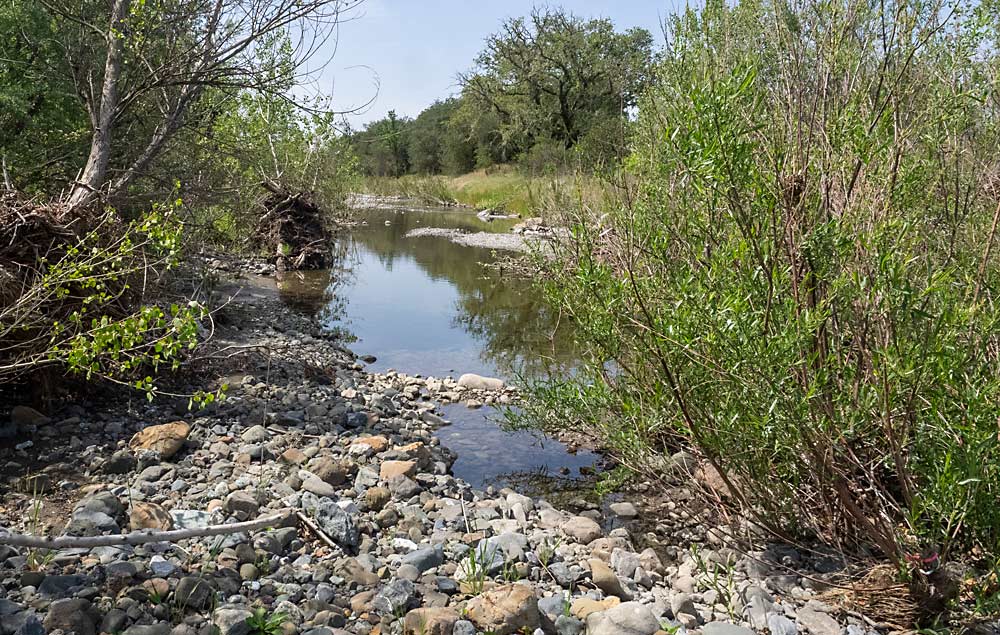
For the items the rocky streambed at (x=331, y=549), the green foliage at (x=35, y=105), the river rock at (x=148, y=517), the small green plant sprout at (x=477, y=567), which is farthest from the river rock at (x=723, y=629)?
the green foliage at (x=35, y=105)

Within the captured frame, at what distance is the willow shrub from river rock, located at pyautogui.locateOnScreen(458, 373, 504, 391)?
408 cm

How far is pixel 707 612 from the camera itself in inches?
151

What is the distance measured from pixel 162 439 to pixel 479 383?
4085 millimetres

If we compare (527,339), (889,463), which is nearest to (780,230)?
(889,463)

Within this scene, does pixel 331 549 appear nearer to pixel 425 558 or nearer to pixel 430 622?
pixel 425 558

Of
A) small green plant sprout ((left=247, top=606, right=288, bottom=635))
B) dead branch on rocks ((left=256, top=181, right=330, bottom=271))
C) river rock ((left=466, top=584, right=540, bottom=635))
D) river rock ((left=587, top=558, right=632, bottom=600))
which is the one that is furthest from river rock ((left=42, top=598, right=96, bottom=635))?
dead branch on rocks ((left=256, top=181, right=330, bottom=271))

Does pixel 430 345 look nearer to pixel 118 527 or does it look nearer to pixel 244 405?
pixel 244 405

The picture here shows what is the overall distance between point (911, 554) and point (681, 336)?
161 cm

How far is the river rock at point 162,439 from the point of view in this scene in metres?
5.36

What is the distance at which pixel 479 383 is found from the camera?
8.74m

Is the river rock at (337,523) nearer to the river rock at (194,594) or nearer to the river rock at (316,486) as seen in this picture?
the river rock at (316,486)

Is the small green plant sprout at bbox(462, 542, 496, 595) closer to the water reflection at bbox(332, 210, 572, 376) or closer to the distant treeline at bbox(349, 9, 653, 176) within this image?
the water reflection at bbox(332, 210, 572, 376)

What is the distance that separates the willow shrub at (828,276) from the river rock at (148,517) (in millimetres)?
2888

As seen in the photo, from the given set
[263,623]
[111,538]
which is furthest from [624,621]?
[111,538]
